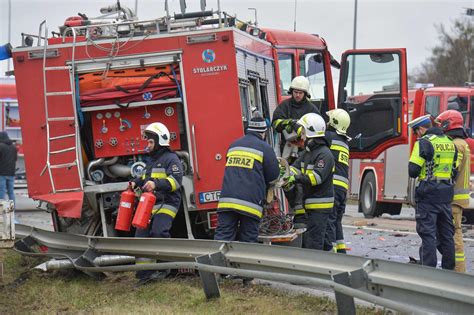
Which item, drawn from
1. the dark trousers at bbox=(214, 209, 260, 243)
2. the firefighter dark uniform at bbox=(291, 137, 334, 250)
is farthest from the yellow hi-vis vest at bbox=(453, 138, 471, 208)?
the dark trousers at bbox=(214, 209, 260, 243)

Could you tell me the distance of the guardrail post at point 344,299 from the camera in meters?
6.68

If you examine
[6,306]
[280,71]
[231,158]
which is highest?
[280,71]

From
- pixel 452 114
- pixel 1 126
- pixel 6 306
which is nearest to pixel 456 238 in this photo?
pixel 452 114

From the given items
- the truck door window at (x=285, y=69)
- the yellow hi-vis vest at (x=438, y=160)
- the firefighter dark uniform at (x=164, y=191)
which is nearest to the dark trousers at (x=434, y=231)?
the yellow hi-vis vest at (x=438, y=160)

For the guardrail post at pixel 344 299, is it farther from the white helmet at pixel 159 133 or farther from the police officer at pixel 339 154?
the police officer at pixel 339 154

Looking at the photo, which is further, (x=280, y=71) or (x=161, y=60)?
(x=280, y=71)

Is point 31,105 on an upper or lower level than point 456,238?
upper

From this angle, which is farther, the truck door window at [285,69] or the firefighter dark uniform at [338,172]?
the truck door window at [285,69]

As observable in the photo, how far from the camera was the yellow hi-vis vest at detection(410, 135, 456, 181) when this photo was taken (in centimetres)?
959

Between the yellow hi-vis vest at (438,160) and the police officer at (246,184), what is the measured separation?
5.42ft

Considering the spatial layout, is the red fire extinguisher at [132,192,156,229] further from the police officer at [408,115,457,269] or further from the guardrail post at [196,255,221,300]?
the police officer at [408,115,457,269]

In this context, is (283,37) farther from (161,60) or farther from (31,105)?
(31,105)

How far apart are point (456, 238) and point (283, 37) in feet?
13.5

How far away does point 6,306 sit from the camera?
8523 mm
